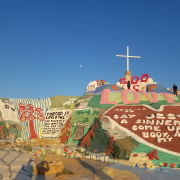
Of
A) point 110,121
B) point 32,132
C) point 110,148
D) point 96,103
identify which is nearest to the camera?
point 110,148

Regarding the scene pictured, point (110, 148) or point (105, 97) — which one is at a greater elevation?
point (105, 97)

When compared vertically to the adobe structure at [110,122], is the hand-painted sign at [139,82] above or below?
above

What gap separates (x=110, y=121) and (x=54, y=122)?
9.47m

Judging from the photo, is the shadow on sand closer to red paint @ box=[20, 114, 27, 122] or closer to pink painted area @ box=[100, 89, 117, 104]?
pink painted area @ box=[100, 89, 117, 104]

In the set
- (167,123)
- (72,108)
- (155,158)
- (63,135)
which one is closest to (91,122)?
(63,135)

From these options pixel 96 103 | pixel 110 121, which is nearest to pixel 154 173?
pixel 110 121

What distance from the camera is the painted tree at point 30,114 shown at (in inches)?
969

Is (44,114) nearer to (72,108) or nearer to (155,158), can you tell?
(72,108)

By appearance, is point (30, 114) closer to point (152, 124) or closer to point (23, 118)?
point (23, 118)

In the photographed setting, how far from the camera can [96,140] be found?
16562mm

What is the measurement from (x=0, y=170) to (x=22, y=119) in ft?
54.8

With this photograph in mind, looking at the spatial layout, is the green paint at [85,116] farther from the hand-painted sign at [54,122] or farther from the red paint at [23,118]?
the red paint at [23,118]

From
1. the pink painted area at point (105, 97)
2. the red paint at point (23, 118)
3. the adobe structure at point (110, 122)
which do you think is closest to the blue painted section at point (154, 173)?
the adobe structure at point (110, 122)

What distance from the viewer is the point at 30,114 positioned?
2514 cm
